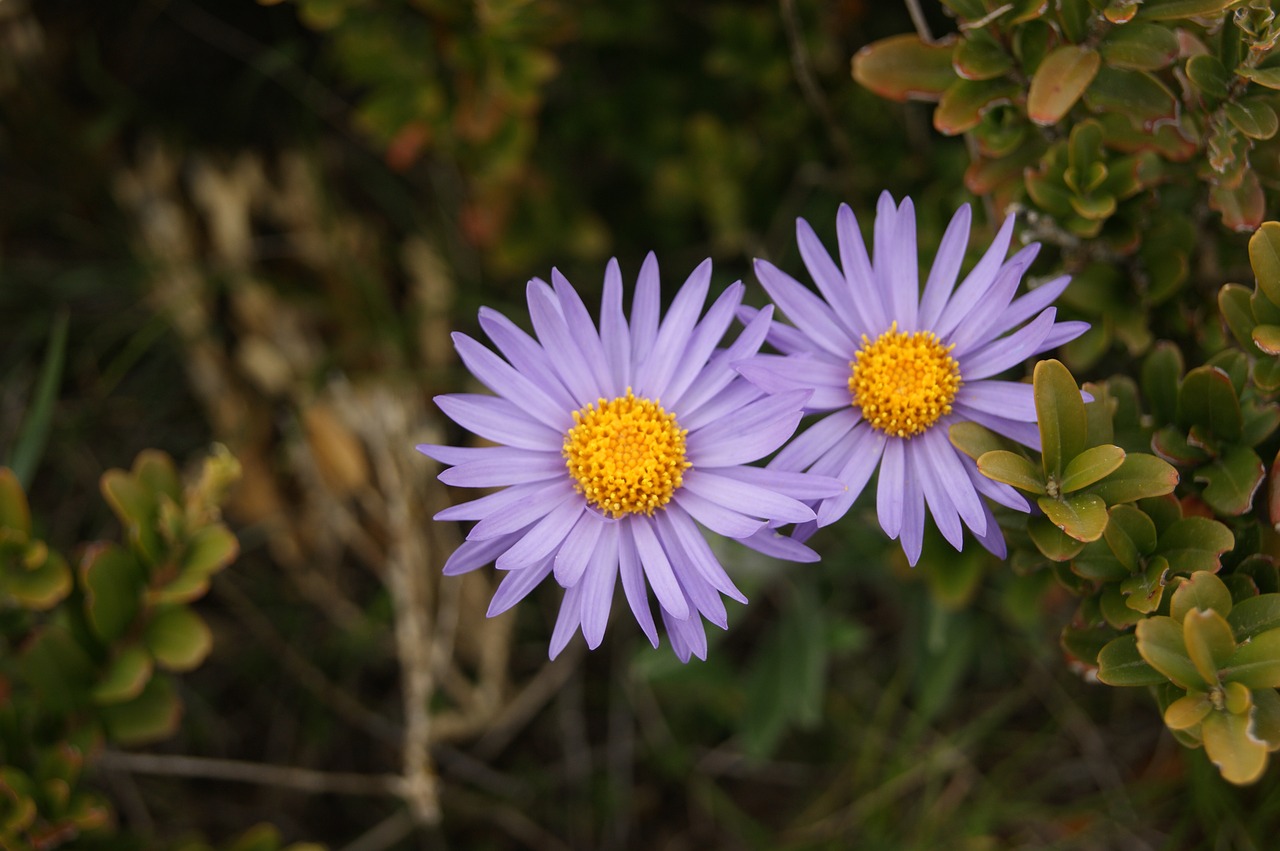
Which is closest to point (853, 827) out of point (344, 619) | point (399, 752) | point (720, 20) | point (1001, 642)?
point (1001, 642)

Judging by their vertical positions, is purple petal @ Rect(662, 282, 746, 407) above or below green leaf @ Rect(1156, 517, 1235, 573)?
above

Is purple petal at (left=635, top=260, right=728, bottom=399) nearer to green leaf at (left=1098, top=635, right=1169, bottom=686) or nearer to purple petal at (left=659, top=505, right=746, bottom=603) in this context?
purple petal at (left=659, top=505, right=746, bottom=603)

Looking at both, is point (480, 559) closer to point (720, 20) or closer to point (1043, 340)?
point (1043, 340)

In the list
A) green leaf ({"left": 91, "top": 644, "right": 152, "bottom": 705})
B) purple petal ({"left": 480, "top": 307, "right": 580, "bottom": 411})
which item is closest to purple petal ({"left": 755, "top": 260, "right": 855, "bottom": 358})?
purple petal ({"left": 480, "top": 307, "right": 580, "bottom": 411})

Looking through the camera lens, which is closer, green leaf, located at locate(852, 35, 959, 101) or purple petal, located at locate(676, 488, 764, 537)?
purple petal, located at locate(676, 488, 764, 537)

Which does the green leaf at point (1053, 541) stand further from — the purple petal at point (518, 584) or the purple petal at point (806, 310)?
the purple petal at point (518, 584)

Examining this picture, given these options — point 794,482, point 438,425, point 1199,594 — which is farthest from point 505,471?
point 438,425

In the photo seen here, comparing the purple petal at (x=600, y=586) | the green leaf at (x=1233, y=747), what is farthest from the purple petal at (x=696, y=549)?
the green leaf at (x=1233, y=747)
